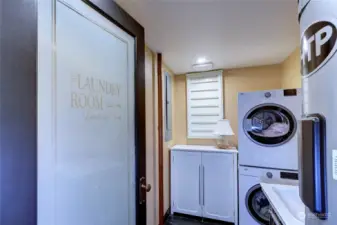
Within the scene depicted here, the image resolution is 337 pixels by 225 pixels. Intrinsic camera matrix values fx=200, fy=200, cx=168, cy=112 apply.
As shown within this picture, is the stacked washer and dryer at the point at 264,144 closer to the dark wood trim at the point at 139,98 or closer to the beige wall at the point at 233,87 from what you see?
the beige wall at the point at 233,87

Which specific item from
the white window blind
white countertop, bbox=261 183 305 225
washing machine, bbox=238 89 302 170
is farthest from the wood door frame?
the white window blind

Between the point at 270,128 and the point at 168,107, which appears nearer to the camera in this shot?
the point at 270,128

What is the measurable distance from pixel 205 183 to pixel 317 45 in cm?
234

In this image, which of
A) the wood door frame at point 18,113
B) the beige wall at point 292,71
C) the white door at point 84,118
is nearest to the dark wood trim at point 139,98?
the white door at point 84,118

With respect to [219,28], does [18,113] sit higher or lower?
lower

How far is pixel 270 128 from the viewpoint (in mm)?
2090

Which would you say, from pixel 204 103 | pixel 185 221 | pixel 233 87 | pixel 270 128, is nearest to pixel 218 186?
pixel 185 221

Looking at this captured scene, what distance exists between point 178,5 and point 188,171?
202cm

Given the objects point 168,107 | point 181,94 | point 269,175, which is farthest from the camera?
point 181,94

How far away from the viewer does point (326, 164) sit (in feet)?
1.57

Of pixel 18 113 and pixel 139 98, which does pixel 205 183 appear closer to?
pixel 139 98

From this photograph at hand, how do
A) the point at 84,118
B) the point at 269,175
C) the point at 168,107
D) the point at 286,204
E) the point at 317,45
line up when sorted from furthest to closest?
the point at 168,107
the point at 269,175
the point at 286,204
the point at 84,118
the point at 317,45

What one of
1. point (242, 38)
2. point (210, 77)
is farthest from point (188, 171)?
point (242, 38)

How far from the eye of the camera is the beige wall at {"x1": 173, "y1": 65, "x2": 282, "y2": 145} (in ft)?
9.34
